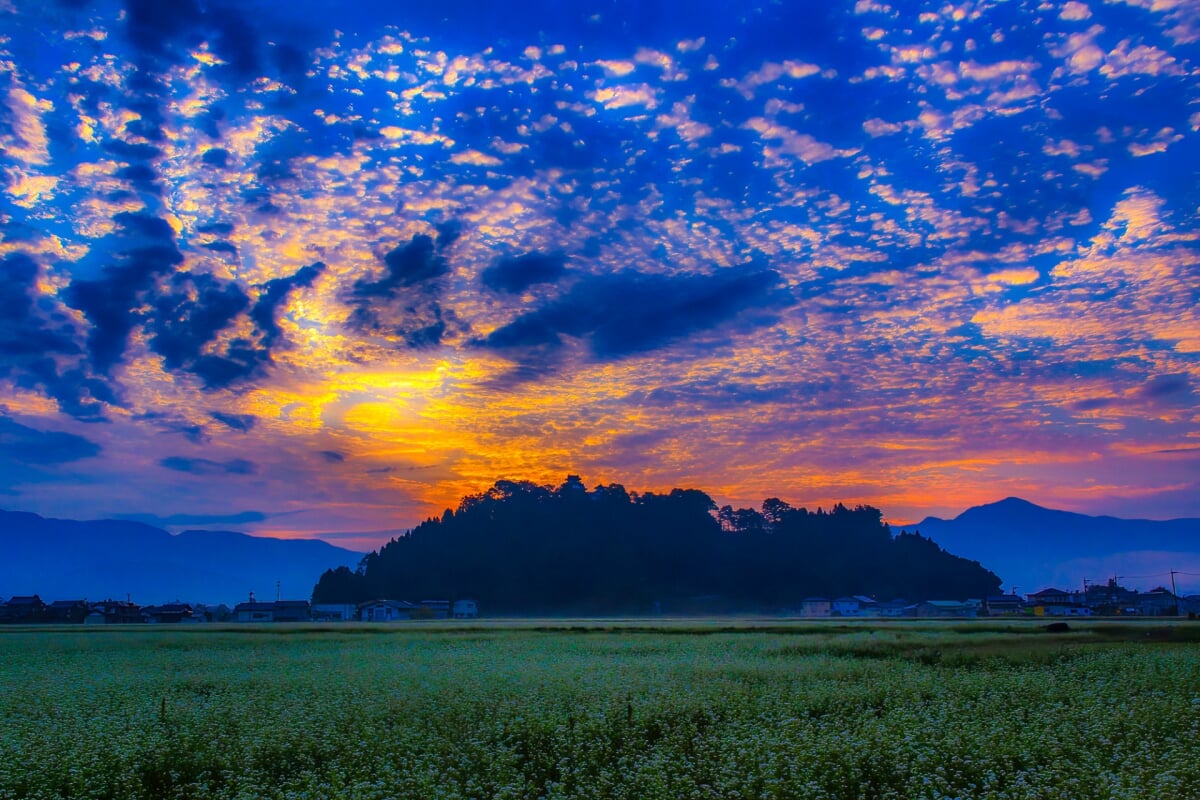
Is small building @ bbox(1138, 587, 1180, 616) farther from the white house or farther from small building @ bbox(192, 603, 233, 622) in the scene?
small building @ bbox(192, 603, 233, 622)

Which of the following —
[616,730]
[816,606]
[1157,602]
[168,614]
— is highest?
[616,730]

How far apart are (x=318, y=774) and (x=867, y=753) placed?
990 cm

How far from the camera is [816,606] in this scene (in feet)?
456

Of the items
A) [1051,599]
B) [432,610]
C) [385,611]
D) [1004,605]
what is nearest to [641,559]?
[432,610]

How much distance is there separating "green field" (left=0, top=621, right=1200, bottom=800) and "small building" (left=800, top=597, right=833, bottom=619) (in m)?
107

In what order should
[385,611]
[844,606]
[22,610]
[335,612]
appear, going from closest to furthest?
[22,610] < [385,611] < [335,612] < [844,606]

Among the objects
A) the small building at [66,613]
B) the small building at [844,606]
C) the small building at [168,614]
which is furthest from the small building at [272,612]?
the small building at [844,606]

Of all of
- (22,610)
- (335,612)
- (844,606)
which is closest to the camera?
(22,610)

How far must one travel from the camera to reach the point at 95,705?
869 inches

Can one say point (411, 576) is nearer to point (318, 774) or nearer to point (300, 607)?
point (300, 607)

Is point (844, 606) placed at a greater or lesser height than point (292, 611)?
lesser

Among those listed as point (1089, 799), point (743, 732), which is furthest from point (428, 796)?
point (1089, 799)

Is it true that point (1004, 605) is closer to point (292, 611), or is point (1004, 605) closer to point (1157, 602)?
point (1157, 602)

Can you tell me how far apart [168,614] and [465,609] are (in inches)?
1791
